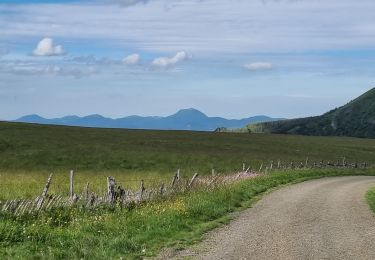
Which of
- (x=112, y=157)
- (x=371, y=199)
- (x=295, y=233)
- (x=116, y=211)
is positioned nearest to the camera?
(x=295, y=233)

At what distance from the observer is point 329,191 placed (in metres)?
33.6

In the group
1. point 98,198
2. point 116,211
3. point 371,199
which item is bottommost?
point 371,199

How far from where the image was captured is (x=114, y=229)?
16406 mm

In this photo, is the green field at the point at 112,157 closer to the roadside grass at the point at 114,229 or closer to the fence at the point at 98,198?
the fence at the point at 98,198

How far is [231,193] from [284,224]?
8.30 m

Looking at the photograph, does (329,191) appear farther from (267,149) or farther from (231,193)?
(267,149)

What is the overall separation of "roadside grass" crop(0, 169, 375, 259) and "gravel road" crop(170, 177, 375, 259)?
0.92m

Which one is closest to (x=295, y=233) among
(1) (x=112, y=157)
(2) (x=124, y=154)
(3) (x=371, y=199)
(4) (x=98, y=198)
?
(4) (x=98, y=198)

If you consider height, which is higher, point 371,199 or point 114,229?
point 114,229

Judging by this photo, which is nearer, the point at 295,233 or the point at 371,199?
the point at 295,233

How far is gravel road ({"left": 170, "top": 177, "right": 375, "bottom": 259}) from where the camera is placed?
14062 mm

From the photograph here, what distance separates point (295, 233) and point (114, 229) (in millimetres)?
5894

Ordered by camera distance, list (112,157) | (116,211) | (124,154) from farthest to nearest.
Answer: (124,154), (112,157), (116,211)

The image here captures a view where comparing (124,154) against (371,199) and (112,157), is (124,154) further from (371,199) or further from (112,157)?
(371,199)
